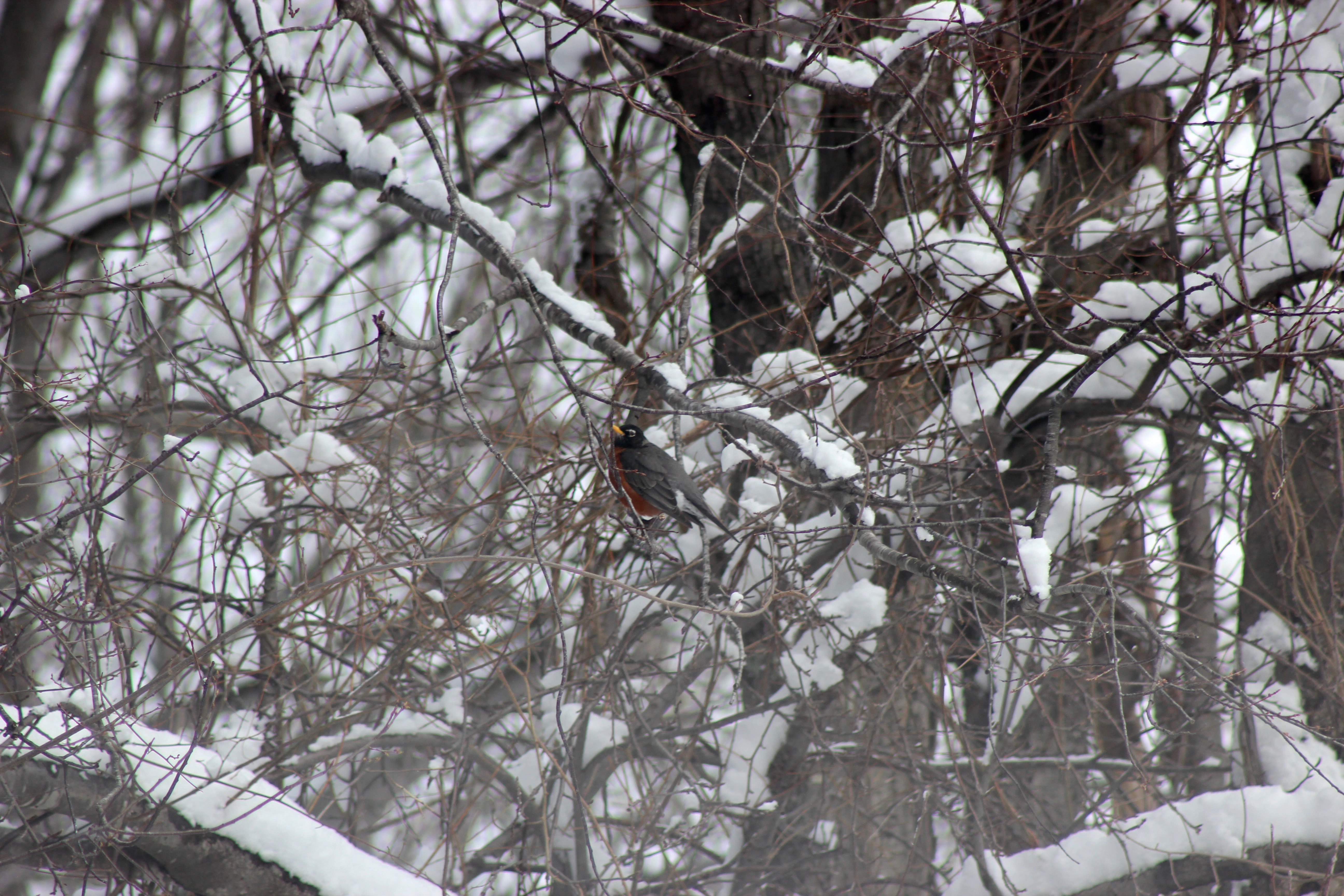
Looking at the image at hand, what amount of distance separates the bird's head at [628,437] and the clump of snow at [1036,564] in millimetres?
2203

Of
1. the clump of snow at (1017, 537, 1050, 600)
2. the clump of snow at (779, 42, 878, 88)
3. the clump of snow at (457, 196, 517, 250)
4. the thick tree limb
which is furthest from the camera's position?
the clump of snow at (779, 42, 878, 88)

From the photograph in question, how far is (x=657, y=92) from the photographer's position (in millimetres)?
4145

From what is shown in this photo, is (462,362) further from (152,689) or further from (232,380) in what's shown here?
(152,689)

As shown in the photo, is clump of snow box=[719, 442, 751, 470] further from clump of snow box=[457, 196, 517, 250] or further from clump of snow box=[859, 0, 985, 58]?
clump of snow box=[859, 0, 985, 58]

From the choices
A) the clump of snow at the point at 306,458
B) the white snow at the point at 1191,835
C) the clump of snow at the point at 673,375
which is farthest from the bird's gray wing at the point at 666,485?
the white snow at the point at 1191,835

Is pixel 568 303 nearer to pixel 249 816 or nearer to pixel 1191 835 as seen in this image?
pixel 249 816

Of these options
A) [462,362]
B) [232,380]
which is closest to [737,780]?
[462,362]

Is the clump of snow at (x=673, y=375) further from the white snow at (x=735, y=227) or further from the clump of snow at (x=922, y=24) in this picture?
the clump of snow at (x=922, y=24)

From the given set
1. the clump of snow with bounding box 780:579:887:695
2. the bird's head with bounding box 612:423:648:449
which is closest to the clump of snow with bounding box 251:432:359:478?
the bird's head with bounding box 612:423:648:449

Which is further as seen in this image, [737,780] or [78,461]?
[737,780]

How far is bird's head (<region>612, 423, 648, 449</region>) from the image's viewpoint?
15.2ft

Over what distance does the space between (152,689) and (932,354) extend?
12.4 feet

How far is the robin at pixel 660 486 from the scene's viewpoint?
4062 mm

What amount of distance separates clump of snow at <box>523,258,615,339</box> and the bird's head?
0.94 meters
